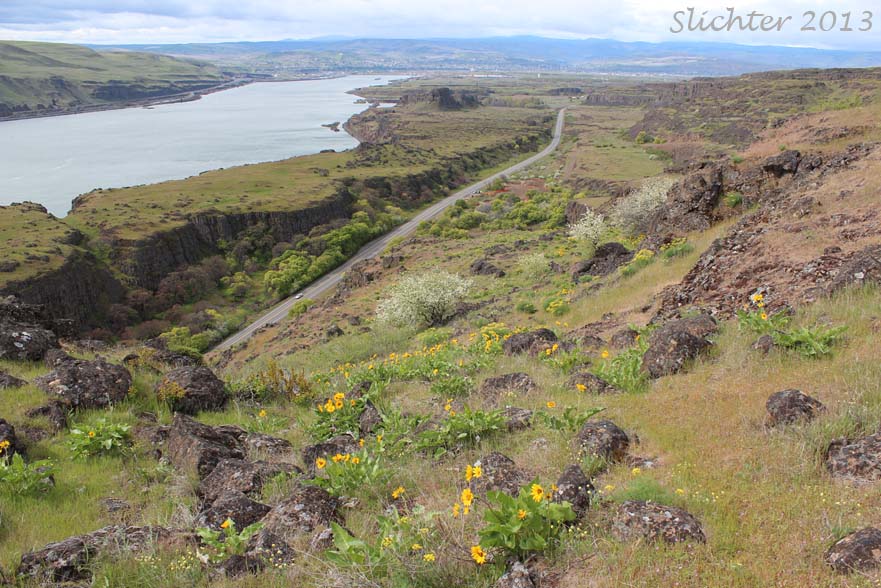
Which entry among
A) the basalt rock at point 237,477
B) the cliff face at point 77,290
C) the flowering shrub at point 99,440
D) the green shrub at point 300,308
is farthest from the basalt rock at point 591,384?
the cliff face at point 77,290

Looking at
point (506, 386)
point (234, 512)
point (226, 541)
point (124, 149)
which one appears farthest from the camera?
point (124, 149)

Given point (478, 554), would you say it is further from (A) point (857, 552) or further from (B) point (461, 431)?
(B) point (461, 431)

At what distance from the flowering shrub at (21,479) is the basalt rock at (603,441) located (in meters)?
5.98

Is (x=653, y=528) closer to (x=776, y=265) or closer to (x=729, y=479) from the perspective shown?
(x=729, y=479)

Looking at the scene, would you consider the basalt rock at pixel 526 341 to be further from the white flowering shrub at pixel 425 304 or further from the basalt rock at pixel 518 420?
the white flowering shrub at pixel 425 304

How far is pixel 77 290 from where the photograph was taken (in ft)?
185

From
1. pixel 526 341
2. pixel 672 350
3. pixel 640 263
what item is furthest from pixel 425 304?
pixel 672 350

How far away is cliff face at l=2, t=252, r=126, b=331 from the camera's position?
2032 inches

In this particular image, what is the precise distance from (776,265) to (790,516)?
10.1 meters

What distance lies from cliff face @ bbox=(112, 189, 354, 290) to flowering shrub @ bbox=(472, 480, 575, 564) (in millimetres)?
71660

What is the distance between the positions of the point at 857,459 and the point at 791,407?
957mm

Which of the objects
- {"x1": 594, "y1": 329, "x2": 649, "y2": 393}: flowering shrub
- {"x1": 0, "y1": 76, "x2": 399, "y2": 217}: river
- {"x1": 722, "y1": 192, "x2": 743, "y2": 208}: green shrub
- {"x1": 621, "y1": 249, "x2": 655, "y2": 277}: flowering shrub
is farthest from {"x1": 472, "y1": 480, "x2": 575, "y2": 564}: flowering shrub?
{"x1": 0, "y1": 76, "x2": 399, "y2": 217}: river

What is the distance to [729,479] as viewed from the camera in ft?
15.9

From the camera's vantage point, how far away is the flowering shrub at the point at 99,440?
7242 millimetres
